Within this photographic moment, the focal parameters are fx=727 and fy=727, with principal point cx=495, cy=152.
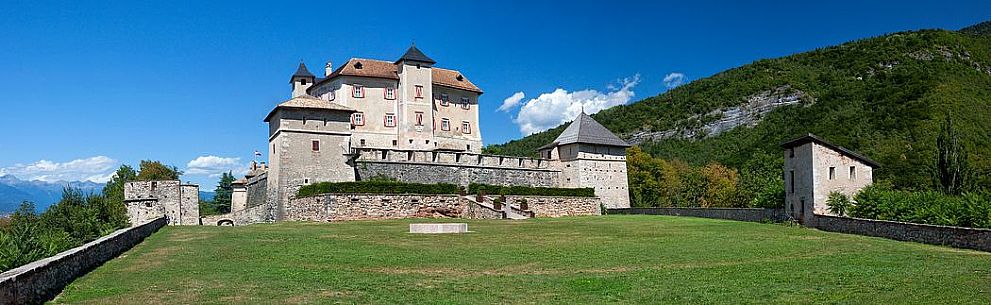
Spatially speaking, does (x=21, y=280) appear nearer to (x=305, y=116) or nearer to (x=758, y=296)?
(x=758, y=296)

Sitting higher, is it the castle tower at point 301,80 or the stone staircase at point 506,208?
the castle tower at point 301,80

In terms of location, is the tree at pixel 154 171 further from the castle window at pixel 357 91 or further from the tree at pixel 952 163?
the tree at pixel 952 163

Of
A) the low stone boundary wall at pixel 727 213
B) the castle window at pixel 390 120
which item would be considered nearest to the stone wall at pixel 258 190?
the castle window at pixel 390 120

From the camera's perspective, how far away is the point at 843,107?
80875mm

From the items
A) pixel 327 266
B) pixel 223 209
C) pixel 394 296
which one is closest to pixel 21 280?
pixel 394 296

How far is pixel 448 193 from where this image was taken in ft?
148

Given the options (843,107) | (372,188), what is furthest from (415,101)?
(843,107)

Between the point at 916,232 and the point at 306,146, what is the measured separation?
34.7 meters

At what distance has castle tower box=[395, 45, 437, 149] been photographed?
57094 millimetres

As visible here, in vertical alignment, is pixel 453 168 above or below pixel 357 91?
below

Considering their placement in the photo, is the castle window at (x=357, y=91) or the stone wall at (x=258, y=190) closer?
the stone wall at (x=258, y=190)

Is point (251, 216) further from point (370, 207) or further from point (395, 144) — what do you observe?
point (395, 144)

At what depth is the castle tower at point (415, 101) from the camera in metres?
57.1

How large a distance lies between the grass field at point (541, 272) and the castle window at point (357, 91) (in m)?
33.3
